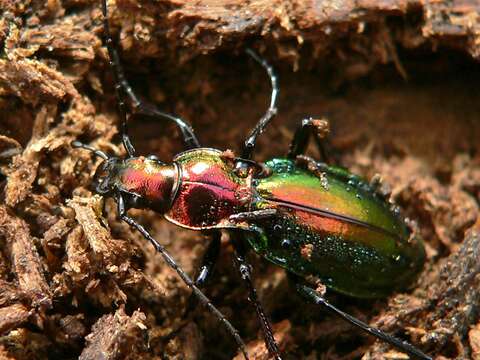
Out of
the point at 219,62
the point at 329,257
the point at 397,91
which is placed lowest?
the point at 329,257

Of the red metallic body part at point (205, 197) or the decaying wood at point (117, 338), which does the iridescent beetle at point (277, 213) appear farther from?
the decaying wood at point (117, 338)

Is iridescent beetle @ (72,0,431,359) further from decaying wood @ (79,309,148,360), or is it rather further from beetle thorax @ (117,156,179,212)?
decaying wood @ (79,309,148,360)

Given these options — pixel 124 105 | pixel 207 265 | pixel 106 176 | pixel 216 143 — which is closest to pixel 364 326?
pixel 207 265

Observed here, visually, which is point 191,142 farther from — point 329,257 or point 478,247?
point 478,247

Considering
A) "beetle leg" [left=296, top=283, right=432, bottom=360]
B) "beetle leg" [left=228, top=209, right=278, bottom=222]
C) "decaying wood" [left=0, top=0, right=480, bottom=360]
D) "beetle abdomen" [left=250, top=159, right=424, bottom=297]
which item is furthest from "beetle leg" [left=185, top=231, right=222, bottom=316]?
"beetle leg" [left=296, top=283, right=432, bottom=360]

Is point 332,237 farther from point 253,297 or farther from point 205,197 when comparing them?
point 205,197

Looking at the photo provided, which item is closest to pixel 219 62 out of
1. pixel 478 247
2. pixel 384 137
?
pixel 384 137

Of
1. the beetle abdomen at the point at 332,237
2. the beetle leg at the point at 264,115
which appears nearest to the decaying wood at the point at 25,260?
the beetle abdomen at the point at 332,237
